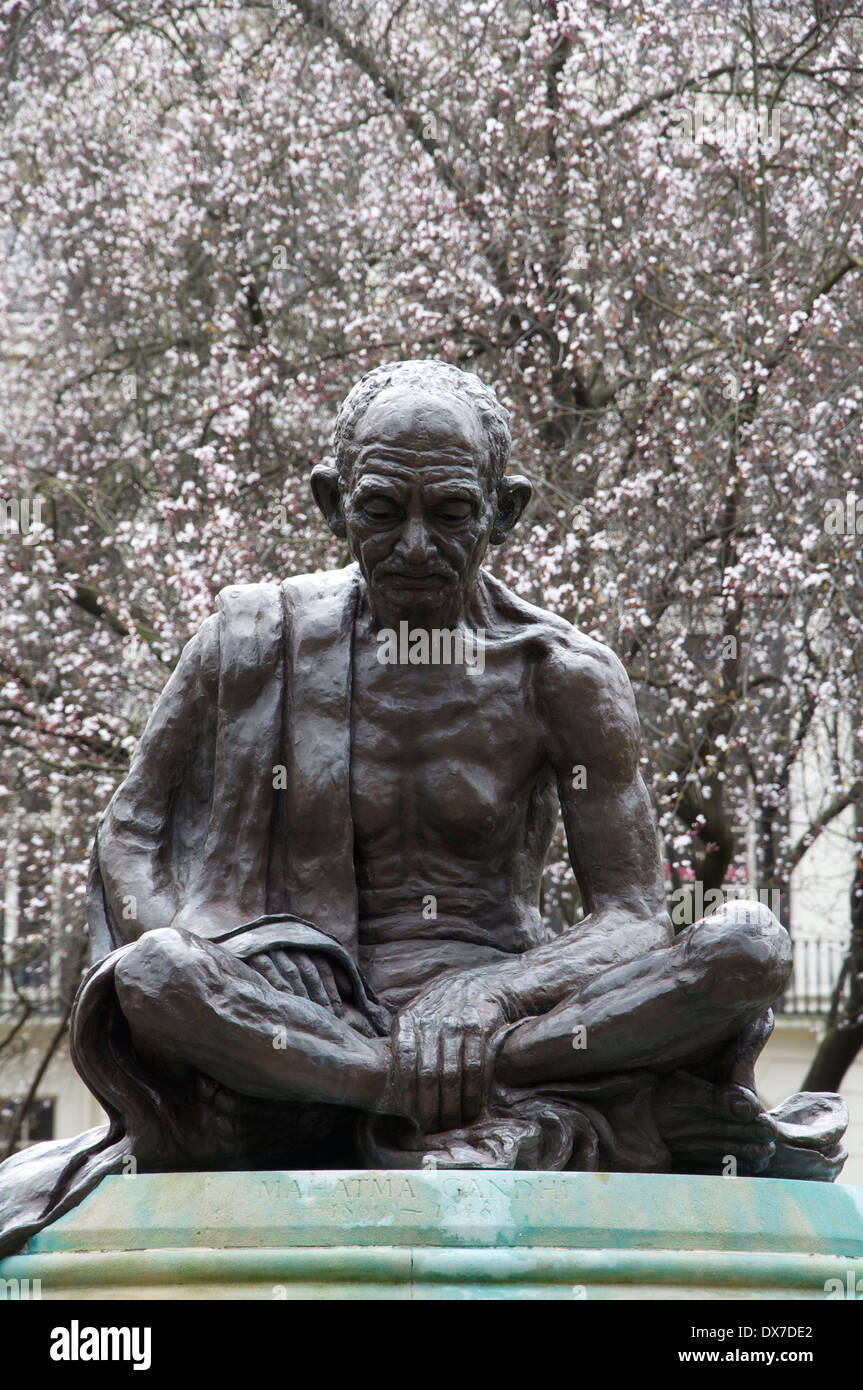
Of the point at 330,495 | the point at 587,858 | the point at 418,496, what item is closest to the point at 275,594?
the point at 330,495

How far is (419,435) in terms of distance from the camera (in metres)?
4.80

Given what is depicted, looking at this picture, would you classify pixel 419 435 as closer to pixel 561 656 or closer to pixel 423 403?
pixel 423 403

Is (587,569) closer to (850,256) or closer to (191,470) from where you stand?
(850,256)

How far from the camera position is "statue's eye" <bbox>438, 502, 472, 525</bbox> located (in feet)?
15.7

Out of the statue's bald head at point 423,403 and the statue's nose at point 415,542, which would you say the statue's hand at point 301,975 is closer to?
the statue's nose at point 415,542

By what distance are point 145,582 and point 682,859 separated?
148 inches

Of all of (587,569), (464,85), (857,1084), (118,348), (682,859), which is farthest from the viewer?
(857,1084)

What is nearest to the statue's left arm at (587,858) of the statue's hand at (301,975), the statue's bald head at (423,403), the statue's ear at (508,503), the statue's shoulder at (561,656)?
the statue's shoulder at (561,656)

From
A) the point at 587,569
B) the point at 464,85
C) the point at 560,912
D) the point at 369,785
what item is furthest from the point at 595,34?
the point at 369,785

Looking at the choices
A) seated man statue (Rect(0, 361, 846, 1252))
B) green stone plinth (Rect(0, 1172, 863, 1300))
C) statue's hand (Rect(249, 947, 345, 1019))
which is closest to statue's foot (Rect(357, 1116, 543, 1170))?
seated man statue (Rect(0, 361, 846, 1252))

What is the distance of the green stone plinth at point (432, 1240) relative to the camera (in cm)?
391

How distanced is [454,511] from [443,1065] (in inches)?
50.3

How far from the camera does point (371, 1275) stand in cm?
390

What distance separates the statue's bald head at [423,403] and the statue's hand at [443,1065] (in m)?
1.32
